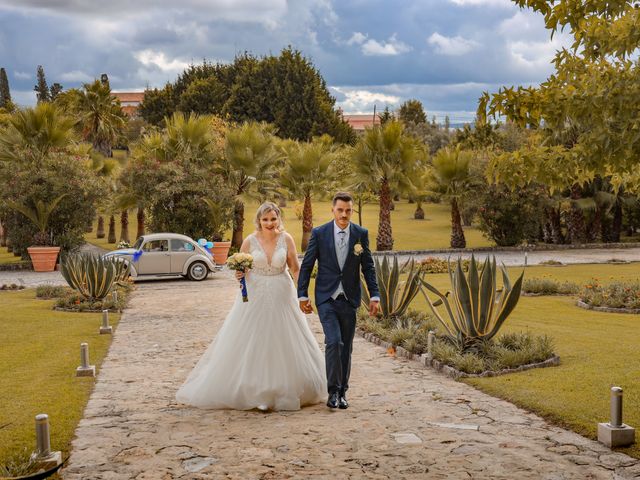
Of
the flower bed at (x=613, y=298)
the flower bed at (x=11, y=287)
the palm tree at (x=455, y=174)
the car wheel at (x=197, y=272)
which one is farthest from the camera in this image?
the palm tree at (x=455, y=174)

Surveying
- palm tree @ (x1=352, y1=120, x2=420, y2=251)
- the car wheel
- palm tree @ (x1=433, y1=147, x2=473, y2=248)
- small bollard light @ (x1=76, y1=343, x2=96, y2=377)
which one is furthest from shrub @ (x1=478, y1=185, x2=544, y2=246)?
small bollard light @ (x1=76, y1=343, x2=96, y2=377)

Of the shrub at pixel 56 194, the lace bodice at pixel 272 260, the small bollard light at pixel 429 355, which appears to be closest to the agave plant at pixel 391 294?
the small bollard light at pixel 429 355

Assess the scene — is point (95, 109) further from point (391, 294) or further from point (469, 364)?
point (469, 364)

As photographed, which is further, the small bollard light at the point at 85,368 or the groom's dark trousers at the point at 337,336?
the small bollard light at the point at 85,368

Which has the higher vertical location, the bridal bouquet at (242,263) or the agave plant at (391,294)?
the bridal bouquet at (242,263)

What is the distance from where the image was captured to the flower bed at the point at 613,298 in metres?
16.1

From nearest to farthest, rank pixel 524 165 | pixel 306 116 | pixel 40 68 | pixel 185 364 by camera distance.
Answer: pixel 524 165
pixel 185 364
pixel 306 116
pixel 40 68

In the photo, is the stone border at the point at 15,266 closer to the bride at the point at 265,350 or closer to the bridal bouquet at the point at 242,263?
the bride at the point at 265,350

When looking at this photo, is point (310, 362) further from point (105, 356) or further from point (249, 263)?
point (105, 356)

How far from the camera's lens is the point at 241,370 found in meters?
7.55

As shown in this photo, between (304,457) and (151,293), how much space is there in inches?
607

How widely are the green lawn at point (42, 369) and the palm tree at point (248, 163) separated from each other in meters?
16.4

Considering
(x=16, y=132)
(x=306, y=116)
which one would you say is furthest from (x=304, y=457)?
(x=306, y=116)

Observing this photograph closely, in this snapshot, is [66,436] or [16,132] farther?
[16,132]
